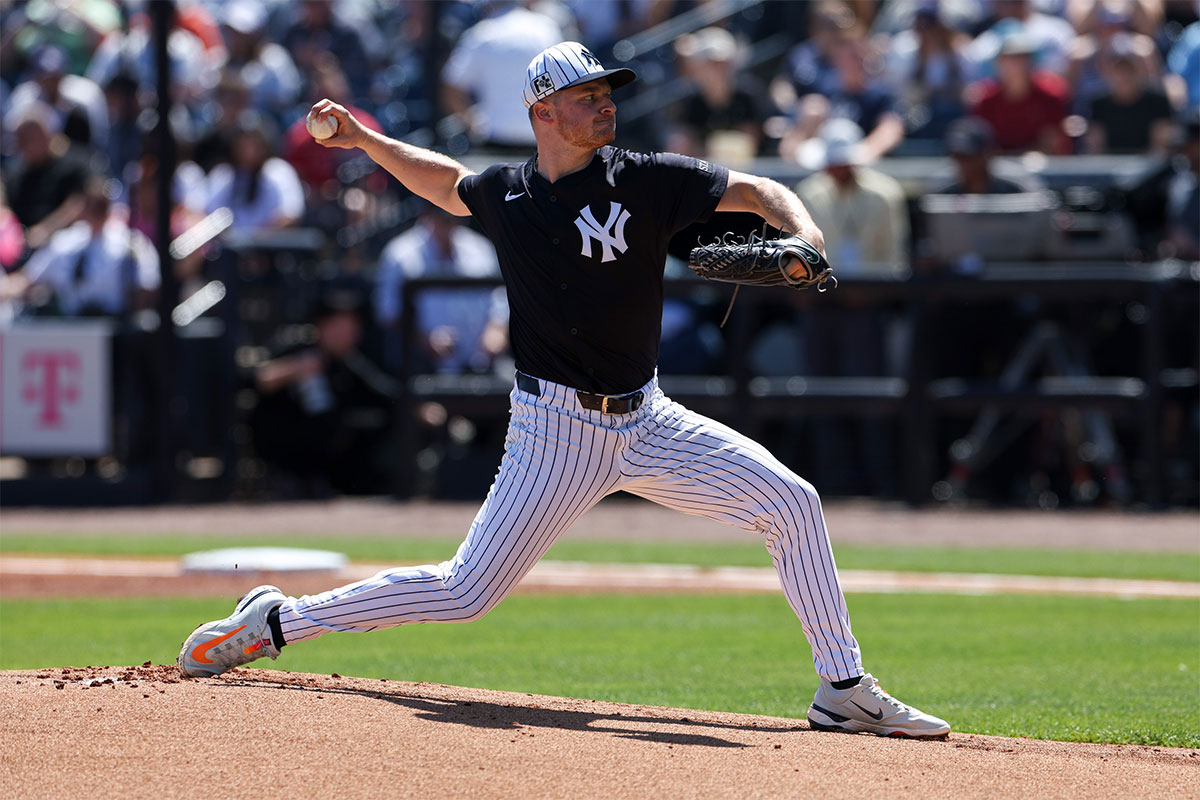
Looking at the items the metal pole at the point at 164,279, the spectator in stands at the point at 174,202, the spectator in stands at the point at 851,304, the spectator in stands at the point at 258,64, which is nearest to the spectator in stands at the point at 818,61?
the spectator in stands at the point at 851,304

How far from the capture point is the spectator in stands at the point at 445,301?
13.5 m

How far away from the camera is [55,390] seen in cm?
1388

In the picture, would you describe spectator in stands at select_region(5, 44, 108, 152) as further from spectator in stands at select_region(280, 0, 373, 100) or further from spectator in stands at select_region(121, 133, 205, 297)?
spectator in stands at select_region(280, 0, 373, 100)

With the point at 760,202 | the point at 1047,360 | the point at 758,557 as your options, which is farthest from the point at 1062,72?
the point at 760,202

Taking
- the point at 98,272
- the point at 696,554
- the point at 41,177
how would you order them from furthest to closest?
1. the point at 41,177
2. the point at 98,272
3. the point at 696,554

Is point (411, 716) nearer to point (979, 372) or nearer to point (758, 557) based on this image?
point (758, 557)

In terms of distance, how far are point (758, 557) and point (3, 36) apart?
1409 cm

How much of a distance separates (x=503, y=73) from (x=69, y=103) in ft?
16.4

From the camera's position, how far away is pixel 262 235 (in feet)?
47.1

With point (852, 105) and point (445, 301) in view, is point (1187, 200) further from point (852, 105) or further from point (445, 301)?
point (445, 301)

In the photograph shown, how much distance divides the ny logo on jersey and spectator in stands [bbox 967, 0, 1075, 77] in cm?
1027

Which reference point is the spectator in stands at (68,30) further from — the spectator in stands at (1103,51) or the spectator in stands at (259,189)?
the spectator in stands at (1103,51)

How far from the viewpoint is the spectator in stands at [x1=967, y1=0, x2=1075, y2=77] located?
1492 centimetres

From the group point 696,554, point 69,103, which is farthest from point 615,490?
point 69,103
